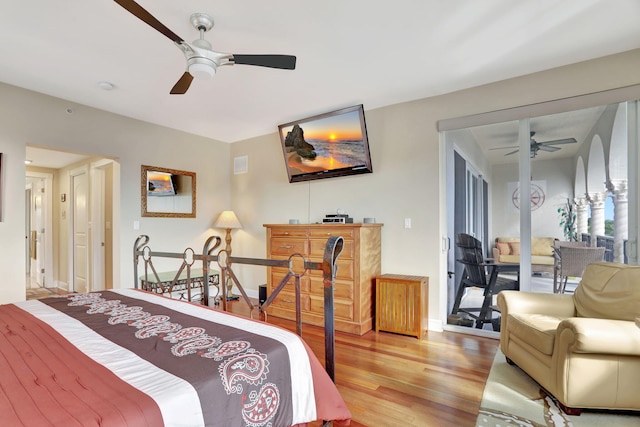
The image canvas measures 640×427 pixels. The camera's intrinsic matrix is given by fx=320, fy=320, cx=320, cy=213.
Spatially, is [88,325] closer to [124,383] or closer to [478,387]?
[124,383]

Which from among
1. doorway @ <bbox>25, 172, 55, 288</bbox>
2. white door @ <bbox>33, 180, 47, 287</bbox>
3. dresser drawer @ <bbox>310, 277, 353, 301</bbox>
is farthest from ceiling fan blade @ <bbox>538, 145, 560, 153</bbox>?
white door @ <bbox>33, 180, 47, 287</bbox>

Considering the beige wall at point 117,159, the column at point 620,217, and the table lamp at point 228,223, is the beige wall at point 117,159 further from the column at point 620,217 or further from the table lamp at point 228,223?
the column at point 620,217

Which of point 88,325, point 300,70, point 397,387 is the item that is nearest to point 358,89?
point 300,70

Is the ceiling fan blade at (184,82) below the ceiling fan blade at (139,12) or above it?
below

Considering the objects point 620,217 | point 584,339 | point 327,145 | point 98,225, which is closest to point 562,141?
point 620,217

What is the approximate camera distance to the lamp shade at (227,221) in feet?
15.4

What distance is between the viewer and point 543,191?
3.02 metres

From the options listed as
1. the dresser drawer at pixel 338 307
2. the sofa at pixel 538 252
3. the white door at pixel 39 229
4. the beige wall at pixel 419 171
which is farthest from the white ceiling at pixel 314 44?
the white door at pixel 39 229

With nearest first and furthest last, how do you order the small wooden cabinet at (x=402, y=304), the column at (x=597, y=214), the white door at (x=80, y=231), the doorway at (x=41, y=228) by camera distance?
the column at (x=597, y=214) < the small wooden cabinet at (x=402, y=304) < the white door at (x=80, y=231) < the doorway at (x=41, y=228)

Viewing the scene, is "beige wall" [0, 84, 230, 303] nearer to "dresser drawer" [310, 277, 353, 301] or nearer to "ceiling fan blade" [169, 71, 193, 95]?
"ceiling fan blade" [169, 71, 193, 95]

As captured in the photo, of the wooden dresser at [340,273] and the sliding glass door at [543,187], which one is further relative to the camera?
the wooden dresser at [340,273]

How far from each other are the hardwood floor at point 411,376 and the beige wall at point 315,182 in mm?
582

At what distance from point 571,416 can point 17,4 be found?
13.5 feet

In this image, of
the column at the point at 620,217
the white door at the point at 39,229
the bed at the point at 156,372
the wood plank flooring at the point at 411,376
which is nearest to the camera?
the bed at the point at 156,372
